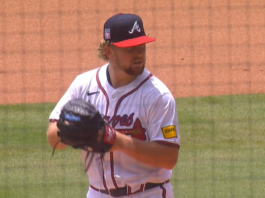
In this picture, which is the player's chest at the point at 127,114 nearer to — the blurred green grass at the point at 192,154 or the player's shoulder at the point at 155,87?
the player's shoulder at the point at 155,87

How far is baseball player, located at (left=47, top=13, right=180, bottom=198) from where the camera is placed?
312cm

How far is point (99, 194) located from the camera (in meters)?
3.33

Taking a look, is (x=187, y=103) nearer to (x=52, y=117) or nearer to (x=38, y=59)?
(x=38, y=59)

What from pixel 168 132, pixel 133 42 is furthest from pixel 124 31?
pixel 168 132

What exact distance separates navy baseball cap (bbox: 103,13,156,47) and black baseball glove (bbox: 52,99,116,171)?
0.45m

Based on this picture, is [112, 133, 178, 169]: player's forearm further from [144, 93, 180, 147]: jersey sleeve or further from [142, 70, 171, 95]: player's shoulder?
[142, 70, 171, 95]: player's shoulder

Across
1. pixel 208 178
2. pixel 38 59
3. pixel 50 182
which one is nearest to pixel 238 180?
pixel 208 178

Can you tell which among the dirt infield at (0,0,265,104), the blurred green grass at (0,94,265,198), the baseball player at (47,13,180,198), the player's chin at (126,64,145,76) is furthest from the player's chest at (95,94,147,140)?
the dirt infield at (0,0,265,104)

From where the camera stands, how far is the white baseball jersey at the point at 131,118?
313 centimetres

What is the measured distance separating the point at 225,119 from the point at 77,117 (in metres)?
5.51

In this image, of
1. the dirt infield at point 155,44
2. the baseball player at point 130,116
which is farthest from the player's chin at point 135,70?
the dirt infield at point 155,44

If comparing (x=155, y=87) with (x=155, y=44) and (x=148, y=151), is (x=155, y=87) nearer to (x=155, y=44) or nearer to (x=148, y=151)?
(x=148, y=151)

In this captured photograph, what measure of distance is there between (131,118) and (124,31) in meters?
0.46

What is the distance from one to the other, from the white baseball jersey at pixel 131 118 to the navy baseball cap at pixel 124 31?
0.21 meters
